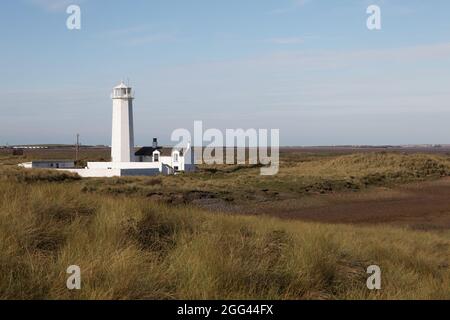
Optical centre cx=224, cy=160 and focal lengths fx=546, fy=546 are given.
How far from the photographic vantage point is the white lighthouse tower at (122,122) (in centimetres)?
4697

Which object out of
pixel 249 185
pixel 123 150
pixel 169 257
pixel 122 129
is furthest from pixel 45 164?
pixel 169 257

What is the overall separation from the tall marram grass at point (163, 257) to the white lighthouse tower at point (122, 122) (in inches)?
1523

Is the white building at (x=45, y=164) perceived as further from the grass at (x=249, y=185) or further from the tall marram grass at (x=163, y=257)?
the tall marram grass at (x=163, y=257)

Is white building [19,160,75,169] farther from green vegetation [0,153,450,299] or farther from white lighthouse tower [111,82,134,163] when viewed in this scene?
green vegetation [0,153,450,299]

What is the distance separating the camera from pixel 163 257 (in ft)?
21.5

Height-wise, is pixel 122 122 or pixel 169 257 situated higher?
pixel 122 122

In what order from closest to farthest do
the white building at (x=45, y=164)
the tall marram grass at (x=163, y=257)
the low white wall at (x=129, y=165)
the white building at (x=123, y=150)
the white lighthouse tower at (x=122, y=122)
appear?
the tall marram grass at (x=163, y=257), the white building at (x=123, y=150), the low white wall at (x=129, y=165), the white lighthouse tower at (x=122, y=122), the white building at (x=45, y=164)

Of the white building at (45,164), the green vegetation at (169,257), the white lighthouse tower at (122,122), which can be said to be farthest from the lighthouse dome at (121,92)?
the green vegetation at (169,257)

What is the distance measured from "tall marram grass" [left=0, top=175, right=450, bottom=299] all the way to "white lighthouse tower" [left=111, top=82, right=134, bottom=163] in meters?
38.7

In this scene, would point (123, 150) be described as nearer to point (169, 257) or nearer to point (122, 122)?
point (122, 122)

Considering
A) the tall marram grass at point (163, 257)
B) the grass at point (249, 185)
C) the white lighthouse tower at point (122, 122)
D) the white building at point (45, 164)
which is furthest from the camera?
the white building at point (45, 164)

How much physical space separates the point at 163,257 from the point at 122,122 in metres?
41.5

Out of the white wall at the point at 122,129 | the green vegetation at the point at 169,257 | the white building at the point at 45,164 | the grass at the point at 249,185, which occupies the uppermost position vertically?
the white wall at the point at 122,129
